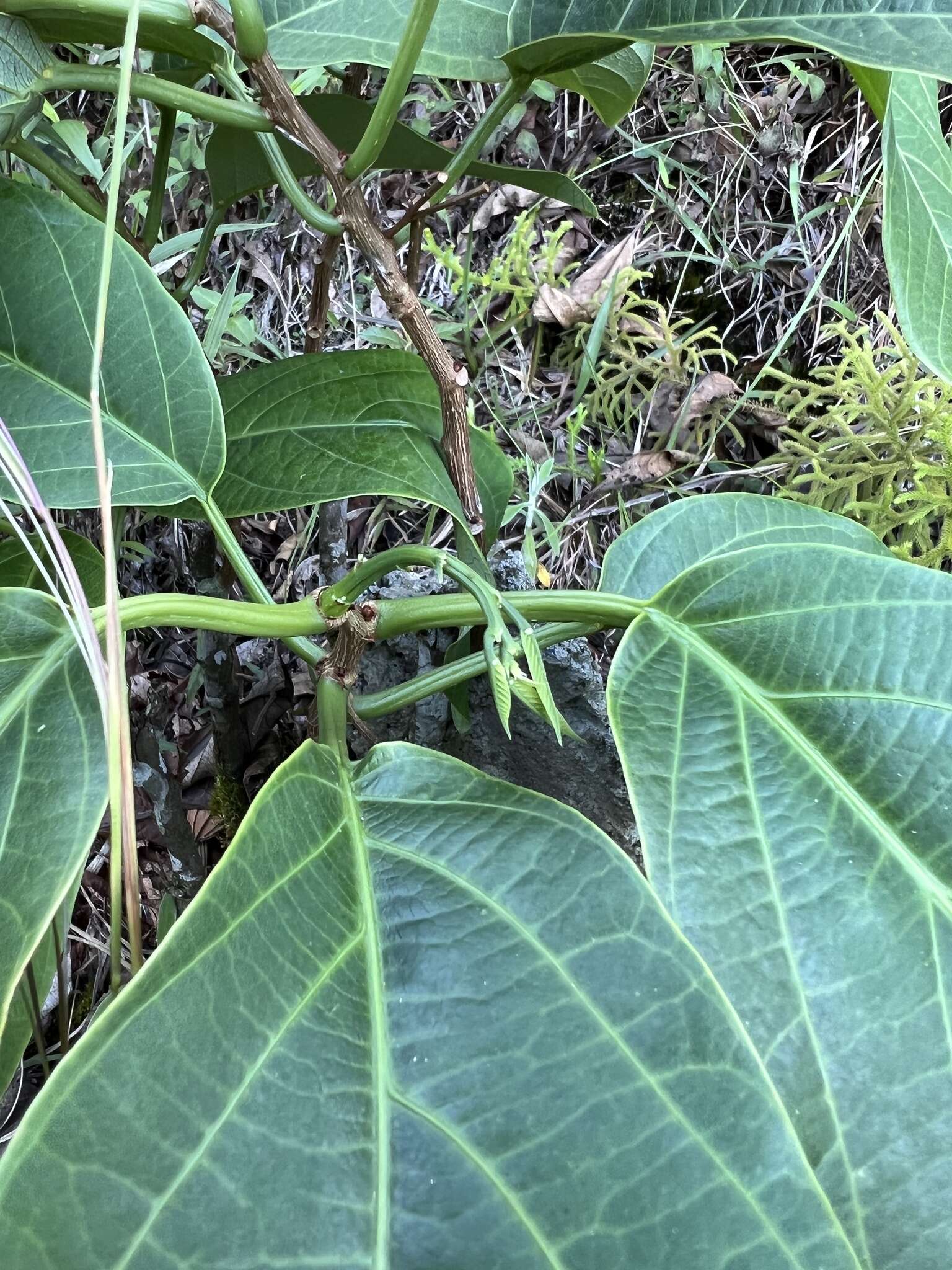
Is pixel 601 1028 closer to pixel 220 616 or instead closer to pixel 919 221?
pixel 220 616

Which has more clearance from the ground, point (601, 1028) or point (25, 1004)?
point (601, 1028)

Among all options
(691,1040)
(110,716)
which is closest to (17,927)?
(110,716)

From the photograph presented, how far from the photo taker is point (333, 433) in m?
0.60

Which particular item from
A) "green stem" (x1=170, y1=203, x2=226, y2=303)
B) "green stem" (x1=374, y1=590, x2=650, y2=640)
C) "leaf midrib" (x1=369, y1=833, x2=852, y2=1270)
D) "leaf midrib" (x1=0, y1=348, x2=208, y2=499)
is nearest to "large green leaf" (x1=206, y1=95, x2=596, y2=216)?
"green stem" (x1=170, y1=203, x2=226, y2=303)

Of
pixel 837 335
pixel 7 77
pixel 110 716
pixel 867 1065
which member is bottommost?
pixel 867 1065

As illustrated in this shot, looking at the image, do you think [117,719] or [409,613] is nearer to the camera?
[117,719]

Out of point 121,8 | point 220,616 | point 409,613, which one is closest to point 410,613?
point 409,613

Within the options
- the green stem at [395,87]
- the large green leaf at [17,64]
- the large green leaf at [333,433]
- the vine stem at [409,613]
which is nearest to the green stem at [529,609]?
the vine stem at [409,613]

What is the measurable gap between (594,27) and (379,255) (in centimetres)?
16

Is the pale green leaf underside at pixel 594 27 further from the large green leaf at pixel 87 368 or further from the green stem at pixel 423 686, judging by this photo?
the green stem at pixel 423 686

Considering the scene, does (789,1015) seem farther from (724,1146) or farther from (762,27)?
(762,27)

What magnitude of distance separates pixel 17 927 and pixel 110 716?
9cm

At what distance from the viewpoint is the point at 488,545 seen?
0.69 m

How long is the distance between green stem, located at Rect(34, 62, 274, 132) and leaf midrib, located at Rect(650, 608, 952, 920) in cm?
33
